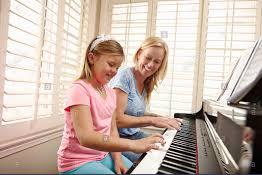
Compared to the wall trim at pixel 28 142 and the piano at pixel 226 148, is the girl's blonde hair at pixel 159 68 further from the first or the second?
the wall trim at pixel 28 142

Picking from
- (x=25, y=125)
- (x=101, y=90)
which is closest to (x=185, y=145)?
(x=101, y=90)

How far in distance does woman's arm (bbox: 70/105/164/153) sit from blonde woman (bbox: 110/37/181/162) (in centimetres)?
52

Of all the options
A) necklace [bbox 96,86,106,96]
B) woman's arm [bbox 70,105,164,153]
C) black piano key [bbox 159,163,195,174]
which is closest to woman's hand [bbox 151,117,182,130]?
necklace [bbox 96,86,106,96]

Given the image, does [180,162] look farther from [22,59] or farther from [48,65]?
[48,65]

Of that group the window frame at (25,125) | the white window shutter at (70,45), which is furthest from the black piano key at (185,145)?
the white window shutter at (70,45)

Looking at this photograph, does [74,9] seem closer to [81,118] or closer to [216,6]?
[216,6]

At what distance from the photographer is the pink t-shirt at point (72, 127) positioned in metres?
0.99

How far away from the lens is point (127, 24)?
2949 millimetres

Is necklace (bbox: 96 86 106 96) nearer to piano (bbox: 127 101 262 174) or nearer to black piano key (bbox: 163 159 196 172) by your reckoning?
piano (bbox: 127 101 262 174)

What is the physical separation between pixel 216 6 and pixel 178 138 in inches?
76.8

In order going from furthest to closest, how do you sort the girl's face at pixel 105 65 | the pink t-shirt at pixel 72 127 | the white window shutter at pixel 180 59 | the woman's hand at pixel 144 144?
the white window shutter at pixel 180 59, the girl's face at pixel 105 65, the pink t-shirt at pixel 72 127, the woman's hand at pixel 144 144

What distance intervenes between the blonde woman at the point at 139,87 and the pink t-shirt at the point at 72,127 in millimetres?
357

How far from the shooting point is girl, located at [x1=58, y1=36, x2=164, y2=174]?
0.91 m

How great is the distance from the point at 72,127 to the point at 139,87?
2.57 ft
